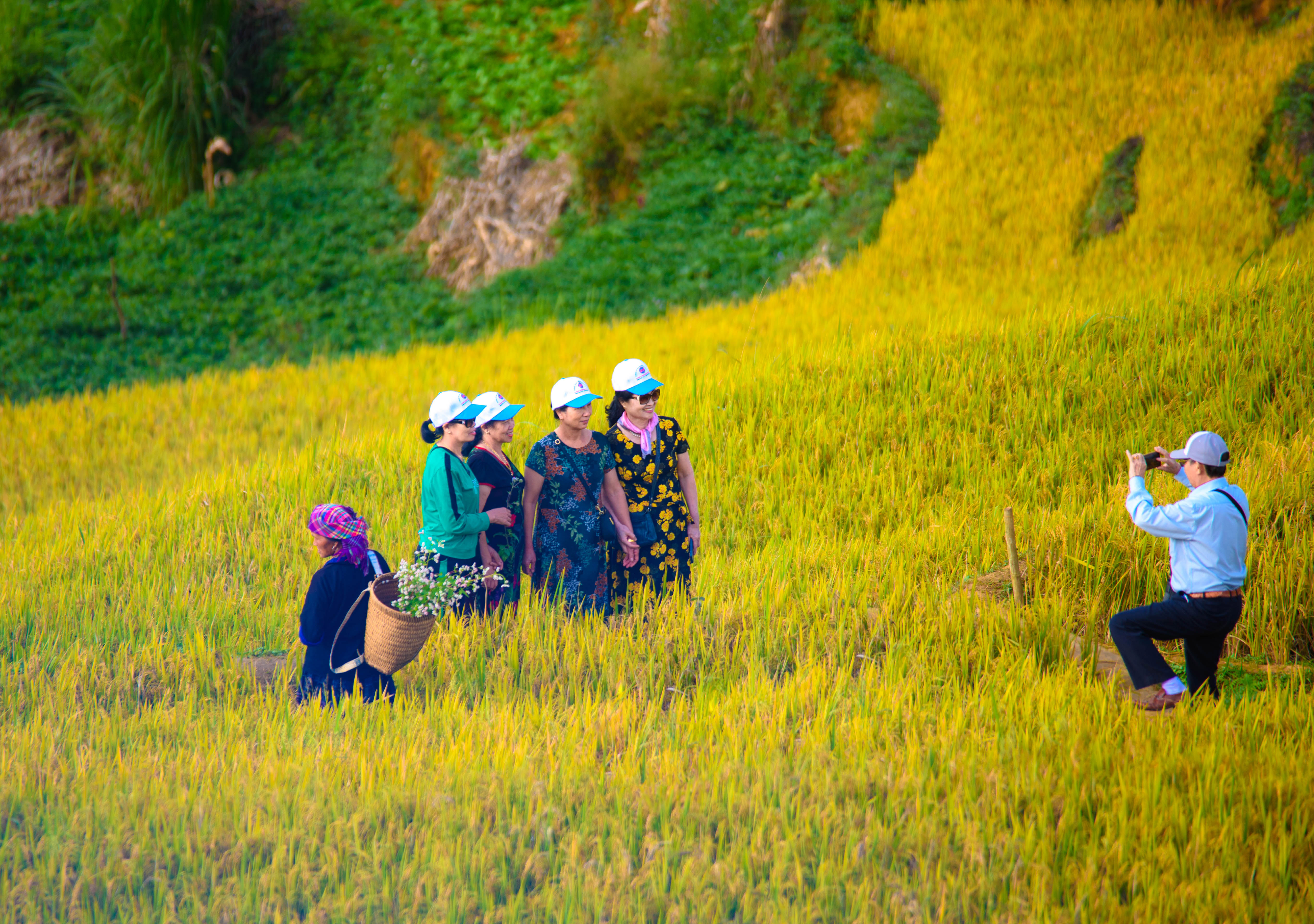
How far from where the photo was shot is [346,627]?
13.0 ft

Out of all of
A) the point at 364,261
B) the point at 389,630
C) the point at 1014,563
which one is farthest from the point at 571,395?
the point at 364,261

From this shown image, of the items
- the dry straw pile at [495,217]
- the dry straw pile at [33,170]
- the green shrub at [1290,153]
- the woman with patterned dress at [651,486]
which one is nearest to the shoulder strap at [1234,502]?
the woman with patterned dress at [651,486]

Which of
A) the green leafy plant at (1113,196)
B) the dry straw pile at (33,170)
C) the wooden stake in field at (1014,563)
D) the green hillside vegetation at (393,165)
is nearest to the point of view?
the wooden stake in field at (1014,563)

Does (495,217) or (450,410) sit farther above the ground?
(495,217)

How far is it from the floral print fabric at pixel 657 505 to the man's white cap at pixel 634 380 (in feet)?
0.80

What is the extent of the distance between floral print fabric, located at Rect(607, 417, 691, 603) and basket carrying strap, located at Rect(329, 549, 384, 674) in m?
1.28

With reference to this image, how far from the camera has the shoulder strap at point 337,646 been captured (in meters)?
3.95

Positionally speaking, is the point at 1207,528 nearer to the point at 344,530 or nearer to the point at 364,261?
the point at 344,530

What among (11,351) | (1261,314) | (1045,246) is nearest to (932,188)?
(1045,246)

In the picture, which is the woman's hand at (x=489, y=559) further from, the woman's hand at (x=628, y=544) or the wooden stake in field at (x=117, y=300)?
the wooden stake in field at (x=117, y=300)

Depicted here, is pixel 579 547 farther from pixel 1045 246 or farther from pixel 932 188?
pixel 932 188

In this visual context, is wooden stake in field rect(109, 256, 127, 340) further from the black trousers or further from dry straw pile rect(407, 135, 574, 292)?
the black trousers

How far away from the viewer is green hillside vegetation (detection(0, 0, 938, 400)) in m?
11.7

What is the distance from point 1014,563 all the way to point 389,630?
2933mm
